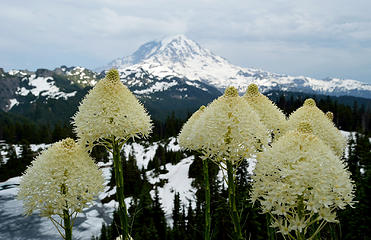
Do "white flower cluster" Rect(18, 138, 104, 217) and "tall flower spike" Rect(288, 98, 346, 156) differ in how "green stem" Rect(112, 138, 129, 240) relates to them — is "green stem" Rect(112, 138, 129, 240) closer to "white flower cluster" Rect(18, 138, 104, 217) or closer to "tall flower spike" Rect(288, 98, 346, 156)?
"white flower cluster" Rect(18, 138, 104, 217)

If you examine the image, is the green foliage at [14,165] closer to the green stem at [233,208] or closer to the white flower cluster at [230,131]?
the white flower cluster at [230,131]

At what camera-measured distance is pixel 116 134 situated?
4.94 meters

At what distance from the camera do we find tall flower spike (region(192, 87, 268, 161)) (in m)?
4.69

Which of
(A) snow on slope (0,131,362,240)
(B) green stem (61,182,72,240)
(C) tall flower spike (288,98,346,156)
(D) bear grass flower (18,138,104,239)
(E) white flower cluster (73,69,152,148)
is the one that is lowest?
(A) snow on slope (0,131,362,240)

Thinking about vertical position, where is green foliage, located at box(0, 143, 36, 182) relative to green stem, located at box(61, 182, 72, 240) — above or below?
below

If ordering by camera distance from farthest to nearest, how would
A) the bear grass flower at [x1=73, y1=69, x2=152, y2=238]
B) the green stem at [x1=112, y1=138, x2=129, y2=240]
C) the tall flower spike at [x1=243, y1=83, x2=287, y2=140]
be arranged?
the tall flower spike at [x1=243, y1=83, x2=287, y2=140] < the bear grass flower at [x1=73, y1=69, x2=152, y2=238] < the green stem at [x1=112, y1=138, x2=129, y2=240]

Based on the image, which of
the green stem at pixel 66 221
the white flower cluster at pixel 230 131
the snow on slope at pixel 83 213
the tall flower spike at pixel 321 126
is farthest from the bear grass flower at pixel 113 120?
the snow on slope at pixel 83 213

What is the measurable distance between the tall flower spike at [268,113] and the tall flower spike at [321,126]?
0.25m

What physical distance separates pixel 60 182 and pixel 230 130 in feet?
10.6

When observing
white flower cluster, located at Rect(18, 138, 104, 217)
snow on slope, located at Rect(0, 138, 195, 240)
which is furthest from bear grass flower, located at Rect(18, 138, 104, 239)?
snow on slope, located at Rect(0, 138, 195, 240)

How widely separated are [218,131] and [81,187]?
270 cm

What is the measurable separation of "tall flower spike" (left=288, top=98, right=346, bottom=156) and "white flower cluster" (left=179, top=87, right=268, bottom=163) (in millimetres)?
1454

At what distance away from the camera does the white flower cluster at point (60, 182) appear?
442 cm

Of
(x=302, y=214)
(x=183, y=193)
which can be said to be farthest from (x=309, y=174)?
(x=183, y=193)
